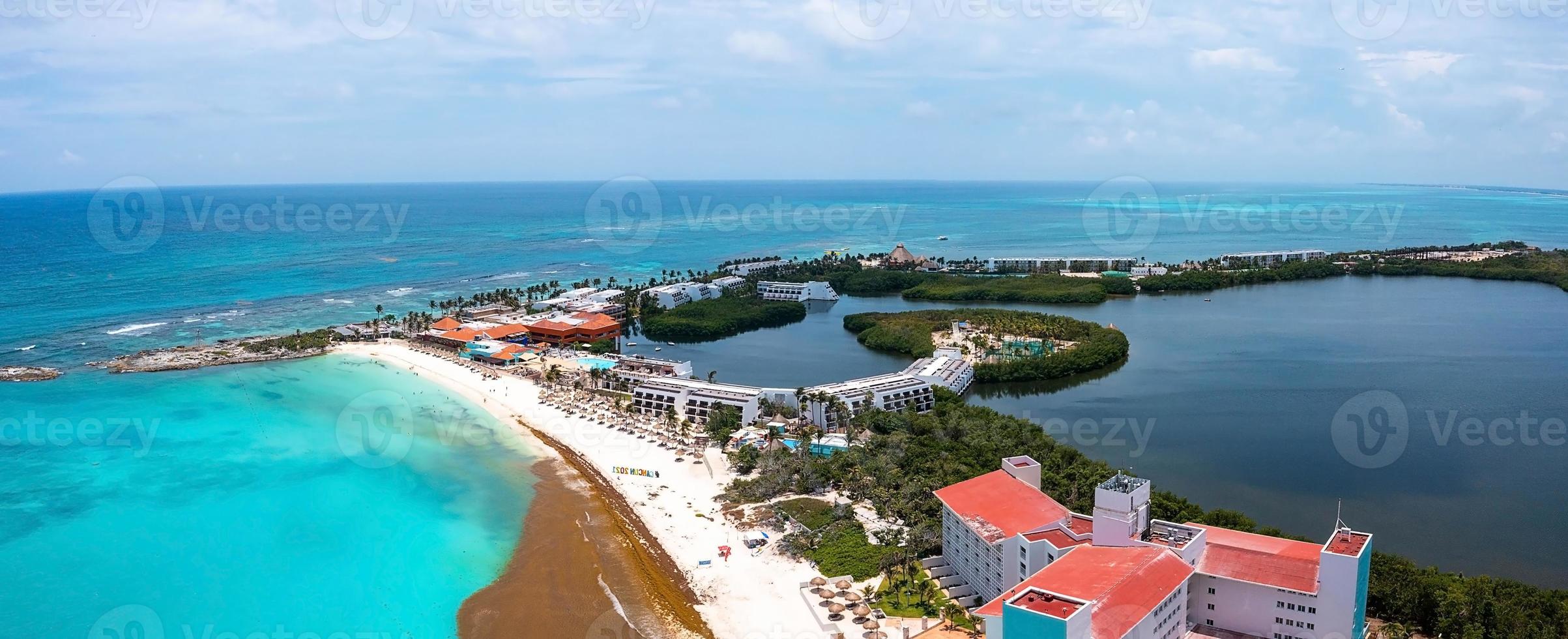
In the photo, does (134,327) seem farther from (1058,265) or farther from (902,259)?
(1058,265)

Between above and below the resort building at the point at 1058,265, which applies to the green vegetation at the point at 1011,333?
below

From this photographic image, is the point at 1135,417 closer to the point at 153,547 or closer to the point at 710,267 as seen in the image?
the point at 153,547

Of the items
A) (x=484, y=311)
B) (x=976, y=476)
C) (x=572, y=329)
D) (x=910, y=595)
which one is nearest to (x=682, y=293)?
(x=572, y=329)

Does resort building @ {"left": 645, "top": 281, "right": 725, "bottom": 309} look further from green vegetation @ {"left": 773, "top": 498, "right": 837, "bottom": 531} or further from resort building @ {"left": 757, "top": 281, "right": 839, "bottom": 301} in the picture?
green vegetation @ {"left": 773, "top": 498, "right": 837, "bottom": 531}

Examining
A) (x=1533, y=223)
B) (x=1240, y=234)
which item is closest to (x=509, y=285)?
(x=1240, y=234)

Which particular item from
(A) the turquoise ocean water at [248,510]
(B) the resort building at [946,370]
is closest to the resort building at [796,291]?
(B) the resort building at [946,370]

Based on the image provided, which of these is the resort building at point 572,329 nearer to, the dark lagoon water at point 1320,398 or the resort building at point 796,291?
the dark lagoon water at point 1320,398
